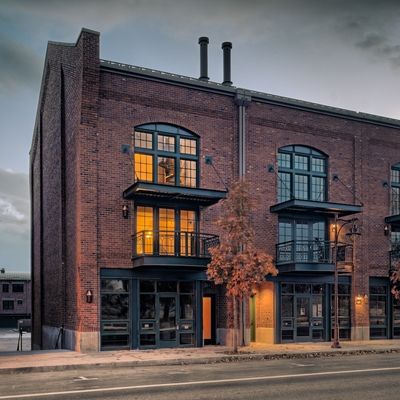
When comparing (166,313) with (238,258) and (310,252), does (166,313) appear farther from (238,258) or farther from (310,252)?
(310,252)

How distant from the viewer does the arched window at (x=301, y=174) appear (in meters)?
26.8

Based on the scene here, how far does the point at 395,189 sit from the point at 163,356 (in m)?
16.3

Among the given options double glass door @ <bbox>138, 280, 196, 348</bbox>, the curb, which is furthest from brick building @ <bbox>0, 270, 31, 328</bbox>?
the curb

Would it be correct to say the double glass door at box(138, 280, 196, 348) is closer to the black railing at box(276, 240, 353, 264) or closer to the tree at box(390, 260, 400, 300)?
the black railing at box(276, 240, 353, 264)

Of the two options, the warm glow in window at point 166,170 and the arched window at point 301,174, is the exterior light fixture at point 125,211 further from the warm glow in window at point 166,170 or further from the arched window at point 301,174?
the arched window at point 301,174

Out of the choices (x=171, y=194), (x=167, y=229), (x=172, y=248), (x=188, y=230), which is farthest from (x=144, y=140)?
(x=172, y=248)

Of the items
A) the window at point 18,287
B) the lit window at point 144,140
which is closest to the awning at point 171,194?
the lit window at point 144,140

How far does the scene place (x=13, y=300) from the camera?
73125mm

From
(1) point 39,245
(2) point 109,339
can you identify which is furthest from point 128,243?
(1) point 39,245

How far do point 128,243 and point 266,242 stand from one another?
658cm

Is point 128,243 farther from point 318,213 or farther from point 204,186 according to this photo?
point 318,213

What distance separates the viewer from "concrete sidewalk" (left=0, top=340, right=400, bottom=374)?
57.7ft

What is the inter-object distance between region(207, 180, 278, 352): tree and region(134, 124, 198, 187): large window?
130 inches

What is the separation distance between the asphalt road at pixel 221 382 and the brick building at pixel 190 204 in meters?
5.29
